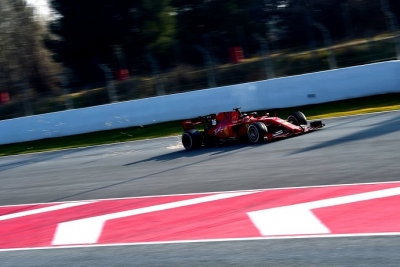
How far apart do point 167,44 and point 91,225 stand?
28.8 m

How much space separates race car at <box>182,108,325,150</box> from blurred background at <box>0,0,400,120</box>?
5.74 m

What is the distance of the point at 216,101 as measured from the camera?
21125mm

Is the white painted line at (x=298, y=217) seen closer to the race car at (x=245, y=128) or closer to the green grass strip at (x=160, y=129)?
the race car at (x=245, y=128)

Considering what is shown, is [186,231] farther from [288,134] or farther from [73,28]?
[73,28]

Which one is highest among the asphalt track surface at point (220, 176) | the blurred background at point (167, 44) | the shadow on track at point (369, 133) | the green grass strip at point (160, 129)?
the blurred background at point (167, 44)

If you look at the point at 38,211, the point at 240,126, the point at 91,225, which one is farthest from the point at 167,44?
the point at 91,225

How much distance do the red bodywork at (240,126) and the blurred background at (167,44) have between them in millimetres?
5675

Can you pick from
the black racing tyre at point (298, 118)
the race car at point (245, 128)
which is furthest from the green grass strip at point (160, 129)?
the race car at point (245, 128)

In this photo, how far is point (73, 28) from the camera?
39031 mm

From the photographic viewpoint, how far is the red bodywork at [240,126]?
13781 mm

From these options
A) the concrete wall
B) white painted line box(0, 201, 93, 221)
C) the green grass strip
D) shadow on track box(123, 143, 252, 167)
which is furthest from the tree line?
white painted line box(0, 201, 93, 221)

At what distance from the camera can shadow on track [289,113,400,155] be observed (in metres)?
12.1

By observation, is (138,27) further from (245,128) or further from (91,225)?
(91,225)

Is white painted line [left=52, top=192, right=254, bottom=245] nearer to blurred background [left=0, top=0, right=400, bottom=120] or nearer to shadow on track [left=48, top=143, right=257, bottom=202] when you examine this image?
shadow on track [left=48, top=143, right=257, bottom=202]
